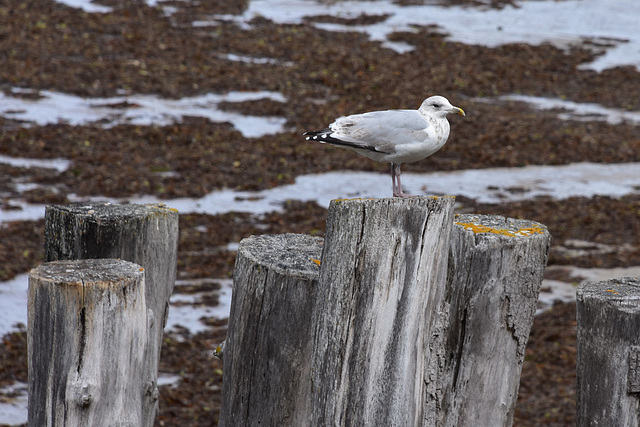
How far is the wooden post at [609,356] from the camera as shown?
309cm

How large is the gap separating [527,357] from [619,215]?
4217mm

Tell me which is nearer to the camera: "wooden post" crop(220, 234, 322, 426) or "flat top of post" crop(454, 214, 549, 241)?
"wooden post" crop(220, 234, 322, 426)

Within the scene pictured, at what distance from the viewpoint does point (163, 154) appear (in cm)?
1157

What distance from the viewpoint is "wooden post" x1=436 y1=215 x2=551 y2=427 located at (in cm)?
A: 332

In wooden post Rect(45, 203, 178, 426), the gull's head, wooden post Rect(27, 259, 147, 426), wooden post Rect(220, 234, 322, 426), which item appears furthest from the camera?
the gull's head

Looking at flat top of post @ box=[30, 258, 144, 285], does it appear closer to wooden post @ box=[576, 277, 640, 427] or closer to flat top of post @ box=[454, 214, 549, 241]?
flat top of post @ box=[454, 214, 549, 241]

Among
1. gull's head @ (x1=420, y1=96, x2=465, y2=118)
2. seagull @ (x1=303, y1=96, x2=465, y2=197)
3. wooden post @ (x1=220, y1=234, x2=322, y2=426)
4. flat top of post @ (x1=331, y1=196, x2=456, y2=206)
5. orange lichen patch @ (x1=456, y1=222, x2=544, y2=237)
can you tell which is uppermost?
gull's head @ (x1=420, y1=96, x2=465, y2=118)

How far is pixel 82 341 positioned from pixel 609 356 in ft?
6.58

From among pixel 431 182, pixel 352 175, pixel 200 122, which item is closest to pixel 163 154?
pixel 200 122

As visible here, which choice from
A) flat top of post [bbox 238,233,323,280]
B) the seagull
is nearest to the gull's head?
the seagull

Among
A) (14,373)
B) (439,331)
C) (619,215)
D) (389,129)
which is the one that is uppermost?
(389,129)

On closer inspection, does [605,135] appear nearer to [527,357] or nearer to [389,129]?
[527,357]

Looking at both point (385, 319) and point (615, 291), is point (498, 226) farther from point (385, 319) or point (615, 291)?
point (385, 319)

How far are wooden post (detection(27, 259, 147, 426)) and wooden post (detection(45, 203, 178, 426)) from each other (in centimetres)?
52
